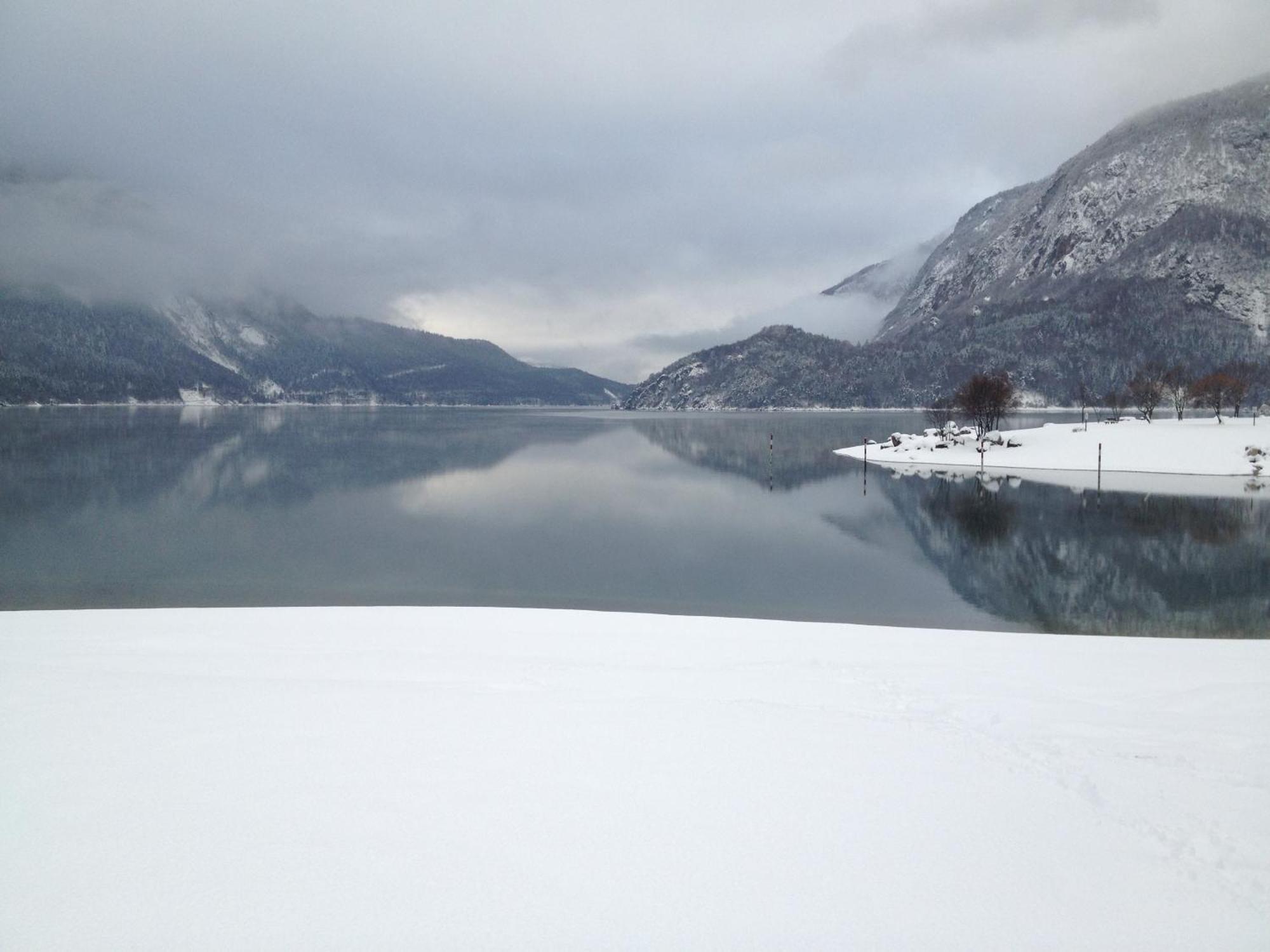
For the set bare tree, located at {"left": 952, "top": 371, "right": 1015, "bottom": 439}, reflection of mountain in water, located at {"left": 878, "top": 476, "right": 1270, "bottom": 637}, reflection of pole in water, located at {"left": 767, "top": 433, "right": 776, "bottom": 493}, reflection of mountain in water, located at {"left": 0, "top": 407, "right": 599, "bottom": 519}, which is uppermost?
bare tree, located at {"left": 952, "top": 371, "right": 1015, "bottom": 439}

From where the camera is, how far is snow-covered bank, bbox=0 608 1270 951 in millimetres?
4711

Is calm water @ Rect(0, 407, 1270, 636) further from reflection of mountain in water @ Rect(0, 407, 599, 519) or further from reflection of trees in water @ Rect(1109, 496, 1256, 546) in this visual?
reflection of mountain in water @ Rect(0, 407, 599, 519)

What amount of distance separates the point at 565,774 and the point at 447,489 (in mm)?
37813

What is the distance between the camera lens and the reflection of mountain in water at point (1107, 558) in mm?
17781

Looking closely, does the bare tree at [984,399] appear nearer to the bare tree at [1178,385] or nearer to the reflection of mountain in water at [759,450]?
the reflection of mountain in water at [759,450]

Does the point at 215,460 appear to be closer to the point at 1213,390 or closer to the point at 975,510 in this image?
the point at 975,510

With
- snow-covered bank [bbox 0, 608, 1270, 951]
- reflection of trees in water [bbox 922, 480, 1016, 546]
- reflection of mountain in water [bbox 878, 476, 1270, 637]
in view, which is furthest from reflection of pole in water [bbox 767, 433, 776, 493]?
snow-covered bank [bbox 0, 608, 1270, 951]

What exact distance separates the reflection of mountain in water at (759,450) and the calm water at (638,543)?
1397mm

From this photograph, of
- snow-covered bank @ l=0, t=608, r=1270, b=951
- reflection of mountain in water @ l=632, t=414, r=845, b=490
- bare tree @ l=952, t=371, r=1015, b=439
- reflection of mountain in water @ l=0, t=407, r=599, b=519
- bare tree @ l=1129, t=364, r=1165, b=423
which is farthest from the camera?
bare tree @ l=1129, t=364, r=1165, b=423

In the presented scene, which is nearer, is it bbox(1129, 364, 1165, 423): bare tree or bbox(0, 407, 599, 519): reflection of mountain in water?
bbox(0, 407, 599, 519): reflection of mountain in water

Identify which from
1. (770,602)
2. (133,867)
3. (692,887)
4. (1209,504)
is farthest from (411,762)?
(1209,504)

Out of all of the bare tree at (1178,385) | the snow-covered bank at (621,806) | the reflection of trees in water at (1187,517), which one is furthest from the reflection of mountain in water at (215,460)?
the bare tree at (1178,385)

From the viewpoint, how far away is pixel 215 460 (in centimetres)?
5731

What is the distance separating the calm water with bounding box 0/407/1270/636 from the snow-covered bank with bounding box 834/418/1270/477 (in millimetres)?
13808
